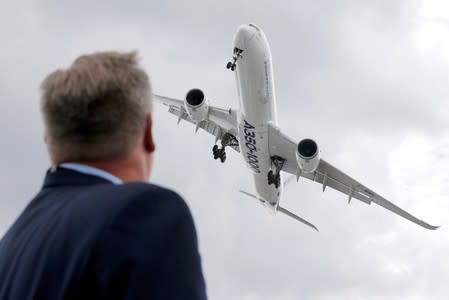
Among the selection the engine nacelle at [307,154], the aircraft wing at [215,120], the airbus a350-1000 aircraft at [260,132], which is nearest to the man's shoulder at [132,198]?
the airbus a350-1000 aircraft at [260,132]

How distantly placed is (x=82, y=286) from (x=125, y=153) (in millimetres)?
707

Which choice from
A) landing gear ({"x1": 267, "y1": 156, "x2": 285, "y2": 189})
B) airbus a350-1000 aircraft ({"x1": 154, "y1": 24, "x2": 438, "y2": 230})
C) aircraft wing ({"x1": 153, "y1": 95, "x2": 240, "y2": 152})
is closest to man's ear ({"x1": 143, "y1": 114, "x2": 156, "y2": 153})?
airbus a350-1000 aircraft ({"x1": 154, "y1": 24, "x2": 438, "y2": 230})

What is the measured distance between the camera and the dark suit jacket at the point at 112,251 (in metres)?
1.95

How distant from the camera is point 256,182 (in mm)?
34469

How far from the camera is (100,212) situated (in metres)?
2.03

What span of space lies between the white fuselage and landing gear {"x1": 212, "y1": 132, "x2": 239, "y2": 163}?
3615mm

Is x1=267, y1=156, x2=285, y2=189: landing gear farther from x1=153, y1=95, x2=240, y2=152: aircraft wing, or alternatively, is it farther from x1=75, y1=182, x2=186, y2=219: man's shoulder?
x1=75, y1=182, x2=186, y2=219: man's shoulder

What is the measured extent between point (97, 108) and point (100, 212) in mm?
515

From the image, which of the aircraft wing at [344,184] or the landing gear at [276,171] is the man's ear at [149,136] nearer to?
the landing gear at [276,171]

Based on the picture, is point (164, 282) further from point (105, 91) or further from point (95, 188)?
point (105, 91)

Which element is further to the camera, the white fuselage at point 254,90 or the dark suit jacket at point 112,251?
the white fuselage at point 254,90

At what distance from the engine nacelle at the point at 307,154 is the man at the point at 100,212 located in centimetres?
2871

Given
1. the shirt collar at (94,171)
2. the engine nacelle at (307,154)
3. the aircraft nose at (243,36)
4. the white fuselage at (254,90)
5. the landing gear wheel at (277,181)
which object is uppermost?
the aircraft nose at (243,36)

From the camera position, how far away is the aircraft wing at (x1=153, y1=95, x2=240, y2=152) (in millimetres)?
34750
